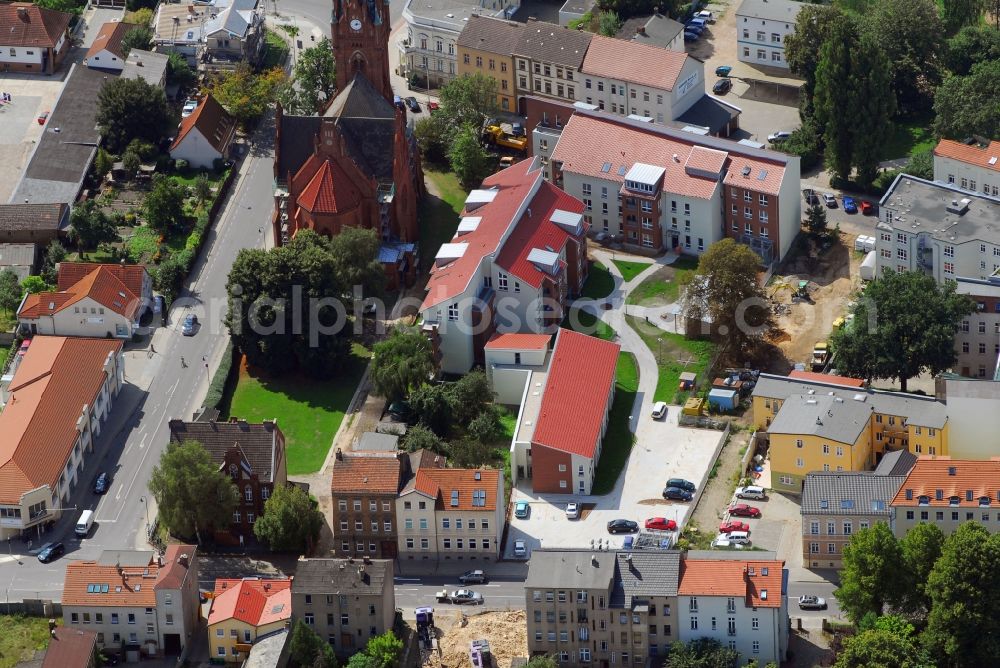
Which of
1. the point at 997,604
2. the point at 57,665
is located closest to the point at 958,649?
the point at 997,604

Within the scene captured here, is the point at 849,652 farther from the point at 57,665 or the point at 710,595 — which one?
the point at 57,665

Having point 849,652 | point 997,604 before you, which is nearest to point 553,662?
point 849,652

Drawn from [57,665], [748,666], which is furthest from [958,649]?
[57,665]

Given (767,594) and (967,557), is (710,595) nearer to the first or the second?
(767,594)

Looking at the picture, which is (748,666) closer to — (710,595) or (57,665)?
(710,595)
